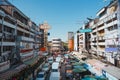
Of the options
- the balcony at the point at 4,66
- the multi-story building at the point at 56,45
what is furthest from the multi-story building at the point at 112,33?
the multi-story building at the point at 56,45

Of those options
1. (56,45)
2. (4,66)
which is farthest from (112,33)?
(56,45)

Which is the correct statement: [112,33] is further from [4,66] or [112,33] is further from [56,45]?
[56,45]

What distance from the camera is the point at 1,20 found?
34188 mm

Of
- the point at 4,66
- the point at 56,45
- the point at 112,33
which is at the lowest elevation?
the point at 4,66

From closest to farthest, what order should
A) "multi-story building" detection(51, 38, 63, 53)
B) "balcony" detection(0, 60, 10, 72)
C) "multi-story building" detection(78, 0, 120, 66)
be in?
"balcony" detection(0, 60, 10, 72) < "multi-story building" detection(78, 0, 120, 66) < "multi-story building" detection(51, 38, 63, 53)

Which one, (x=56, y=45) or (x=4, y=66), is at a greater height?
(x=56, y=45)

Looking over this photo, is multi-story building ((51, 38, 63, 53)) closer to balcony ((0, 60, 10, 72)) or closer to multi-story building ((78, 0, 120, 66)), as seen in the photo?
multi-story building ((78, 0, 120, 66))

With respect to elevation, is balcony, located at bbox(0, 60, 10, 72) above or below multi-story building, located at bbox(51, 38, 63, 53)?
below

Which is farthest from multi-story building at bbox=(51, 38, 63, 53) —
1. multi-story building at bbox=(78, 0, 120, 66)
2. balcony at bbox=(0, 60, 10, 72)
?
balcony at bbox=(0, 60, 10, 72)

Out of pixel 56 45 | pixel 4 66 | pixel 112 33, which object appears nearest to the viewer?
pixel 4 66

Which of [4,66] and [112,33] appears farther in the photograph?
[112,33]

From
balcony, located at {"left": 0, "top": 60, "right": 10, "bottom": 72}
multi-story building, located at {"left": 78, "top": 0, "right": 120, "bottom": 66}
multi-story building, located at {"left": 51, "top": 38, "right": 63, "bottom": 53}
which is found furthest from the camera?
multi-story building, located at {"left": 51, "top": 38, "right": 63, "bottom": 53}

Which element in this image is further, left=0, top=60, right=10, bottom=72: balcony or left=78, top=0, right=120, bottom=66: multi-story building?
left=78, top=0, right=120, bottom=66: multi-story building

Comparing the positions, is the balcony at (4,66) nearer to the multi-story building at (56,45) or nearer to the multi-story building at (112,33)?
the multi-story building at (112,33)
